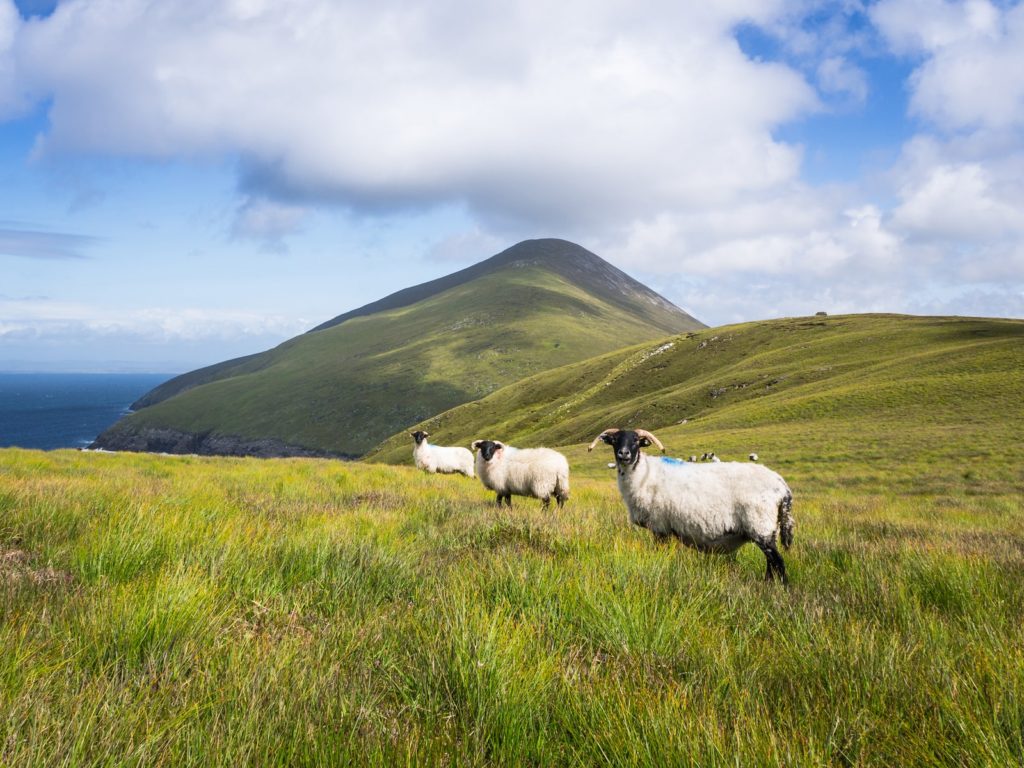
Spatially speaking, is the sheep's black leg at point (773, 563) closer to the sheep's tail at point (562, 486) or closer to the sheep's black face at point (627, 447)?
the sheep's black face at point (627, 447)

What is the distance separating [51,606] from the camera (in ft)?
10.00

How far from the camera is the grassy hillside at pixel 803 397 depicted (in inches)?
1361

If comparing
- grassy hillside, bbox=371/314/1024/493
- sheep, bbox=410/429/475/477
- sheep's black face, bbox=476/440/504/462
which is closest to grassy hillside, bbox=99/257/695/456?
A: grassy hillside, bbox=371/314/1024/493

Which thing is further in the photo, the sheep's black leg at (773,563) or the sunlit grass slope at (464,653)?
the sheep's black leg at (773,563)

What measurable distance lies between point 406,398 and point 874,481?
133743mm

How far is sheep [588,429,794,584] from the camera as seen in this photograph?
678cm

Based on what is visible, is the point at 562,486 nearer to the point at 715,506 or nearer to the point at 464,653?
the point at 715,506

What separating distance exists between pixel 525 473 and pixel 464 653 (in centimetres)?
Result: 1102

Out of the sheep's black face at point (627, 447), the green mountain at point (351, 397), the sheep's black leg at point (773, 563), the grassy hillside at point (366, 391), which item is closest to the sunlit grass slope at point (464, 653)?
the sheep's black leg at point (773, 563)

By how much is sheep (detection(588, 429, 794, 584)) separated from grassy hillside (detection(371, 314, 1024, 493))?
26.0 m

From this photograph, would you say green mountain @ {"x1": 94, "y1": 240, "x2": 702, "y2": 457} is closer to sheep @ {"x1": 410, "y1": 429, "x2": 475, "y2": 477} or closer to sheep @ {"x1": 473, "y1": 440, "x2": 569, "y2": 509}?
sheep @ {"x1": 410, "y1": 429, "x2": 475, "y2": 477}

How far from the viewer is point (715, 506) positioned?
7.07 meters

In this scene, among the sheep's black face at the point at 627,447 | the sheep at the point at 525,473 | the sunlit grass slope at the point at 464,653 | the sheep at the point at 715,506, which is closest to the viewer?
the sunlit grass slope at the point at 464,653

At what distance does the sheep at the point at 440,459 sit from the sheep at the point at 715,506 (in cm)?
1834
